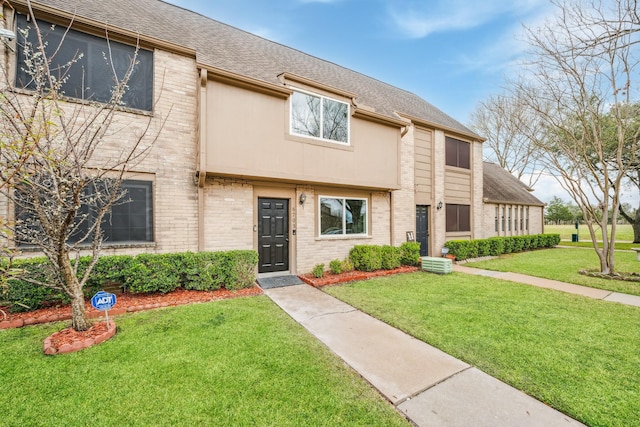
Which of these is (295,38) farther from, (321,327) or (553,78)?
(321,327)

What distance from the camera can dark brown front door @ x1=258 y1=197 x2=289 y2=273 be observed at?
7363mm

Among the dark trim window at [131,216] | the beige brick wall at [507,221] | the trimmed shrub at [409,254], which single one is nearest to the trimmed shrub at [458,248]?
the trimmed shrub at [409,254]

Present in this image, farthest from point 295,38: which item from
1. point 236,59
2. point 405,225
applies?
point 405,225

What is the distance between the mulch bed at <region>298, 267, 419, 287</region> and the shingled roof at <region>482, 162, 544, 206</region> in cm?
942

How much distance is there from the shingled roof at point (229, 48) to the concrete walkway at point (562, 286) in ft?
20.4

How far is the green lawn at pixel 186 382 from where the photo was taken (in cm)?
232

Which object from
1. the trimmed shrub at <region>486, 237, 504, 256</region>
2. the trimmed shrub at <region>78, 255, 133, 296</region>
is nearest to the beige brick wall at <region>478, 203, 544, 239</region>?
the trimmed shrub at <region>486, 237, 504, 256</region>

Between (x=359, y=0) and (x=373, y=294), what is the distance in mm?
11988

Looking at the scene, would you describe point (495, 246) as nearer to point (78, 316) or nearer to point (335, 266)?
point (335, 266)

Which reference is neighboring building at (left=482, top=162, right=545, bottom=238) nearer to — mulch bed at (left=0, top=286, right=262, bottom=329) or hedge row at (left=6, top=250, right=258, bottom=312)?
hedge row at (left=6, top=250, right=258, bottom=312)

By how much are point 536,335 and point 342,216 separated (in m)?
5.65

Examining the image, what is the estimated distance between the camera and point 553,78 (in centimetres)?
818

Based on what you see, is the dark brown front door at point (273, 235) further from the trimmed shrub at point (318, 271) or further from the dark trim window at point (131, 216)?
the dark trim window at point (131, 216)

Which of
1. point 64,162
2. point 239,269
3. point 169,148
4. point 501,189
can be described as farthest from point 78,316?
point 501,189
